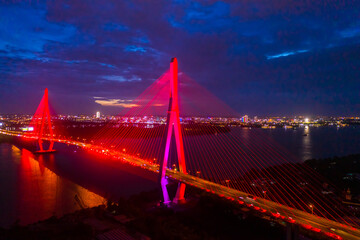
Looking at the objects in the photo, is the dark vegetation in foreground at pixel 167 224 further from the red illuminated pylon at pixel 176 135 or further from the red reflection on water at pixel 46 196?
the red reflection on water at pixel 46 196

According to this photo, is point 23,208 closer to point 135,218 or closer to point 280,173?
point 135,218

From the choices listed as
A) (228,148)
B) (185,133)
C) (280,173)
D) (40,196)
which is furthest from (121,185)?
(185,133)

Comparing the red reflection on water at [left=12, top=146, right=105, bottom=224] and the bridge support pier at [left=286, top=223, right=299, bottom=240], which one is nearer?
the bridge support pier at [left=286, top=223, right=299, bottom=240]

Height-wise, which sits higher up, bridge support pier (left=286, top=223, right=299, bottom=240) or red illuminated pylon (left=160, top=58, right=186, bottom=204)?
red illuminated pylon (left=160, top=58, right=186, bottom=204)

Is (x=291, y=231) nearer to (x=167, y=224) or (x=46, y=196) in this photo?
(x=167, y=224)

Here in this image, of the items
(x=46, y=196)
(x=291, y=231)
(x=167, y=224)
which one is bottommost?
(x=46, y=196)

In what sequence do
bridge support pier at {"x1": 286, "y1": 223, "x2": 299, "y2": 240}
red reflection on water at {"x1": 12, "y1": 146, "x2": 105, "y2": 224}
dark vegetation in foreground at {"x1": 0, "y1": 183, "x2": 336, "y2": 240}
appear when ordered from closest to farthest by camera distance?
bridge support pier at {"x1": 286, "y1": 223, "x2": 299, "y2": 240}, dark vegetation in foreground at {"x1": 0, "y1": 183, "x2": 336, "y2": 240}, red reflection on water at {"x1": 12, "y1": 146, "x2": 105, "y2": 224}

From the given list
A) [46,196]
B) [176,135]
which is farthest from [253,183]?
[46,196]

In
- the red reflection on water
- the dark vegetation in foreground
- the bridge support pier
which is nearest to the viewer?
the bridge support pier

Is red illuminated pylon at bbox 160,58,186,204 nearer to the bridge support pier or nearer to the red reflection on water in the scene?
the red reflection on water

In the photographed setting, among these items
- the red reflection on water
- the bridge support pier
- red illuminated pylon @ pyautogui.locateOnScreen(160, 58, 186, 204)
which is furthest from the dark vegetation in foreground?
the red reflection on water

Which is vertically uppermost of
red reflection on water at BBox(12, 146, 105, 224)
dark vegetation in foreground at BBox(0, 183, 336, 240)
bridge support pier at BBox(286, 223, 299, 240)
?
bridge support pier at BBox(286, 223, 299, 240)
